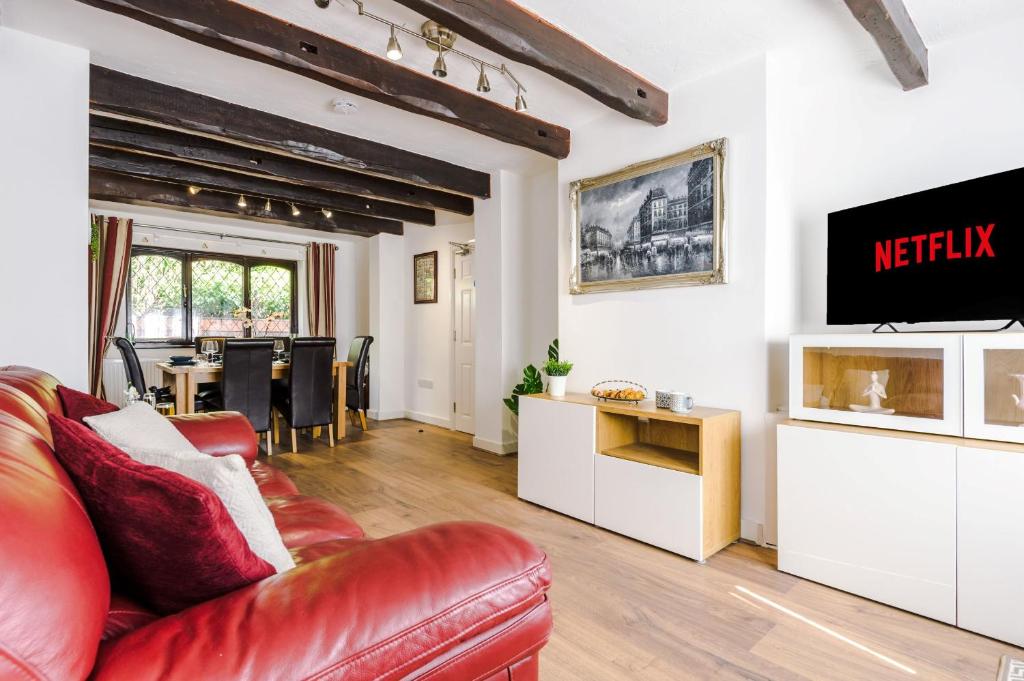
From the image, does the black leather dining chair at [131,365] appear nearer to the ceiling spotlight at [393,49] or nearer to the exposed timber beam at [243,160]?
the exposed timber beam at [243,160]

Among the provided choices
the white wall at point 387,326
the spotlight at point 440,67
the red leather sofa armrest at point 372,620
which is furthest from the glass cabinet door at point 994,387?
the white wall at point 387,326

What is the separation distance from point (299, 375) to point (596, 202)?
10.1 ft

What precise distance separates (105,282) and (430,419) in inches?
146

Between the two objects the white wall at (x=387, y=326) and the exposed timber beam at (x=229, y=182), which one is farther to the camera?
the white wall at (x=387, y=326)

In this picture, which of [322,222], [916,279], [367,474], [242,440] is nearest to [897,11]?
[916,279]

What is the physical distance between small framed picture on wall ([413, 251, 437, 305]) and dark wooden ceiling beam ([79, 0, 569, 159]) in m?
2.86

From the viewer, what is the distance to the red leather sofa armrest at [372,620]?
2.30ft

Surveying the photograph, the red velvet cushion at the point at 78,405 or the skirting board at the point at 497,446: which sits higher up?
the red velvet cushion at the point at 78,405

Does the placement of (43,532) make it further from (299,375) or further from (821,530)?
(299,375)

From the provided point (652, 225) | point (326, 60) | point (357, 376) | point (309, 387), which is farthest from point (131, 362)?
point (652, 225)

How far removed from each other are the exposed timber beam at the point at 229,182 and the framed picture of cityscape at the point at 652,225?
2.59 meters

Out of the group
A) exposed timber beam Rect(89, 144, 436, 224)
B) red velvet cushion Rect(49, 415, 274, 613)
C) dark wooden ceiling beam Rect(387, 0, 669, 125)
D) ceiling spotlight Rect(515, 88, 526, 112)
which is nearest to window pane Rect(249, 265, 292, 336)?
exposed timber beam Rect(89, 144, 436, 224)

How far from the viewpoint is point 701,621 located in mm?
1937

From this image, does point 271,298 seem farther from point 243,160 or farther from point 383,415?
point 243,160
